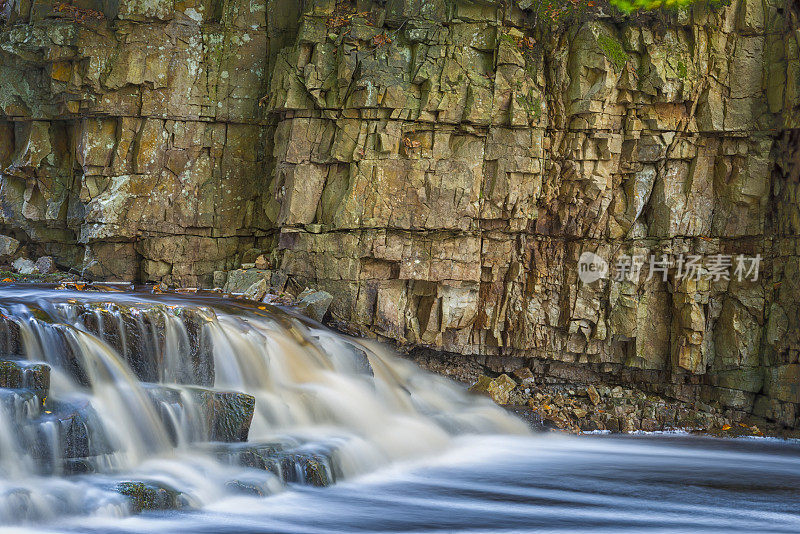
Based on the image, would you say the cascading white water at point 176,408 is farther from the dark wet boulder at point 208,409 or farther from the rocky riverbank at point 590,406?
the rocky riverbank at point 590,406

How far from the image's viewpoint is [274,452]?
940 cm

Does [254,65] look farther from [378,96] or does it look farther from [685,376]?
[685,376]

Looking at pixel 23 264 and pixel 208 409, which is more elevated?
pixel 23 264

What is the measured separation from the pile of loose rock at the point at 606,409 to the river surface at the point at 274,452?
1.22 meters

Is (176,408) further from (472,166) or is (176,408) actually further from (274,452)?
(472,166)

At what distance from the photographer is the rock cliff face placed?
1466 cm

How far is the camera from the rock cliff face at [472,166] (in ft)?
48.1

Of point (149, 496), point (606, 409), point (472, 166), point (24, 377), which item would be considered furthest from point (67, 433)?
point (606, 409)

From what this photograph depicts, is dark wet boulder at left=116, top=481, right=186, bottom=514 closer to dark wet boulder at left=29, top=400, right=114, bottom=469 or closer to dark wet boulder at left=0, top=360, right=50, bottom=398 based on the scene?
dark wet boulder at left=29, top=400, right=114, bottom=469

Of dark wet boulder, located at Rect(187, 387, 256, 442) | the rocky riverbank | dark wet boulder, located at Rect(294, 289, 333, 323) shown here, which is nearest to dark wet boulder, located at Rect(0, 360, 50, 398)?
dark wet boulder, located at Rect(187, 387, 256, 442)

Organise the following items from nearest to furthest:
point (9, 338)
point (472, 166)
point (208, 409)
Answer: point (9, 338) → point (208, 409) → point (472, 166)

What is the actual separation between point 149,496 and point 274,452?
175 cm

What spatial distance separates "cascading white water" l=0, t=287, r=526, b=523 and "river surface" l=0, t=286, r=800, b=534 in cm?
2

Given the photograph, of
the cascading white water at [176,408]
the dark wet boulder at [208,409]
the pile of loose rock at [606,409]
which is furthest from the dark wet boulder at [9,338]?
the pile of loose rock at [606,409]
